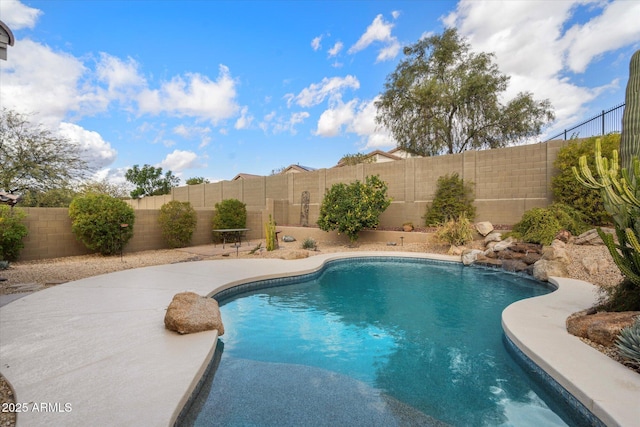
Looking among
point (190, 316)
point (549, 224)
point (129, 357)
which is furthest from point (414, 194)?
point (129, 357)

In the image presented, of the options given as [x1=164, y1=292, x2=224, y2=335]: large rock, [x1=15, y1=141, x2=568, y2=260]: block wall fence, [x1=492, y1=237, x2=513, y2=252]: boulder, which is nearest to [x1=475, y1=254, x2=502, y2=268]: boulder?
[x1=492, y1=237, x2=513, y2=252]: boulder

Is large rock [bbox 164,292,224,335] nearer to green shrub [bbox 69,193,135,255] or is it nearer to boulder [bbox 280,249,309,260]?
boulder [bbox 280,249,309,260]

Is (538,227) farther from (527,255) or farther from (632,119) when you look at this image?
(632,119)

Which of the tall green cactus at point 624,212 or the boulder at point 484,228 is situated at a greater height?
the tall green cactus at point 624,212

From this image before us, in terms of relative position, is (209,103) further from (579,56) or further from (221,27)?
(579,56)

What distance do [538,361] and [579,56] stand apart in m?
12.4

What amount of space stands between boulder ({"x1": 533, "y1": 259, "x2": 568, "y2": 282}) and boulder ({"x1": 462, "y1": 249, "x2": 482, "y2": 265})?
1677 mm

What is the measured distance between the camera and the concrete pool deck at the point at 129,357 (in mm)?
2068

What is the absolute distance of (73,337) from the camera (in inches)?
126

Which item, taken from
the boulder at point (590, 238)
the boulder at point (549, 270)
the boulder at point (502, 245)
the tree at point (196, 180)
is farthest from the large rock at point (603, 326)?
the tree at point (196, 180)

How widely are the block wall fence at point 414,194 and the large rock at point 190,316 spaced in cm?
725

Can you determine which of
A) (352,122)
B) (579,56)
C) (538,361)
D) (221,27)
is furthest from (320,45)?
(538,361)

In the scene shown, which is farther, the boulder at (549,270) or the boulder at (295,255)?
the boulder at (295,255)

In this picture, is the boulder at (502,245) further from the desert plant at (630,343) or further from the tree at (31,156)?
the tree at (31,156)
